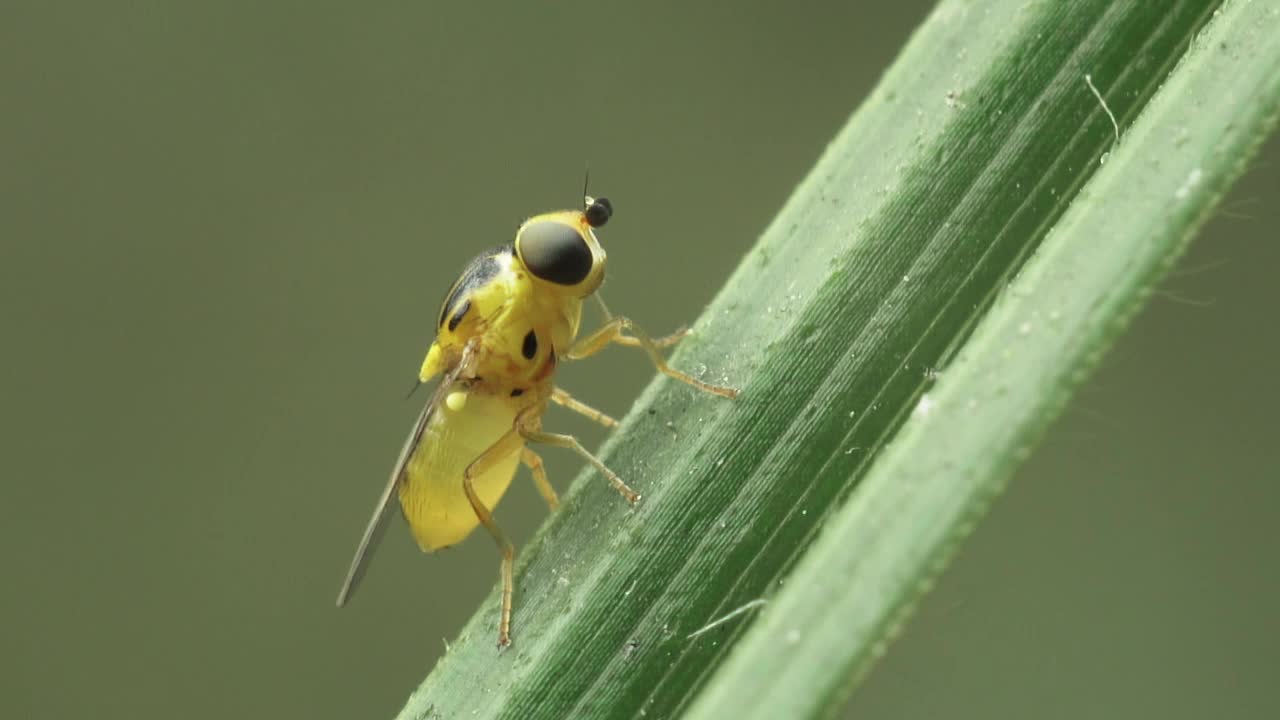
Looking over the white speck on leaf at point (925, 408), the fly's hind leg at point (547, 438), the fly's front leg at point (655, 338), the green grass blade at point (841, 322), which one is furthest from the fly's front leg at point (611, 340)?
the white speck on leaf at point (925, 408)

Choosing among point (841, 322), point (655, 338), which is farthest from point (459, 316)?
point (841, 322)

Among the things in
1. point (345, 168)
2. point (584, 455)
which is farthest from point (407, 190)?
point (584, 455)

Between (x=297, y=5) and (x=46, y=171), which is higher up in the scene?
(x=297, y=5)

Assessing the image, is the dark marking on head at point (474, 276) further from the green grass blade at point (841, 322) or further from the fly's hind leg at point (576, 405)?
the green grass blade at point (841, 322)

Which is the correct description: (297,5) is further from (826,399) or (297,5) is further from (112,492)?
(826,399)

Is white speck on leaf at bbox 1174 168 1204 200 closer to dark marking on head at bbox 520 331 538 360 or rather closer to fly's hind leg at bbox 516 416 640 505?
fly's hind leg at bbox 516 416 640 505

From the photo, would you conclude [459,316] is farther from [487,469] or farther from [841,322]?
[841,322]

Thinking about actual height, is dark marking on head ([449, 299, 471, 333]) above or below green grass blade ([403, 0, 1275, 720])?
below

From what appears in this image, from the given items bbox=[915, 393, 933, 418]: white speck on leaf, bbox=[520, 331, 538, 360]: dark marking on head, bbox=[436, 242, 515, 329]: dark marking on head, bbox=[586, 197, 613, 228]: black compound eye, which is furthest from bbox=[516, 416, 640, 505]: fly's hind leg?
bbox=[915, 393, 933, 418]: white speck on leaf
